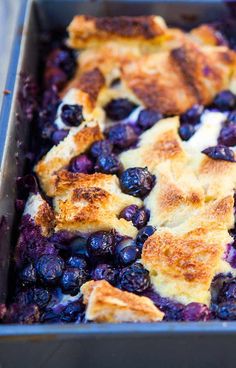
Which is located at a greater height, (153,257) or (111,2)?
(111,2)

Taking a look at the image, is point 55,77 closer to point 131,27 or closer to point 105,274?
point 131,27

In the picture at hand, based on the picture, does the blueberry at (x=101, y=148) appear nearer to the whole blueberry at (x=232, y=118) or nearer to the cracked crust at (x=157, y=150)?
the cracked crust at (x=157, y=150)

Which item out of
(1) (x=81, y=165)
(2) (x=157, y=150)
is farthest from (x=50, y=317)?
(2) (x=157, y=150)

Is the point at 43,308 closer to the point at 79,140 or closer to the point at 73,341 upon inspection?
the point at 73,341

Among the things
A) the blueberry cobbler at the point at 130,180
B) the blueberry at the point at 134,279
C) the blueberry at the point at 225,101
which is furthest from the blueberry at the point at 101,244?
the blueberry at the point at 225,101

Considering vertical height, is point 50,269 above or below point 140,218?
below

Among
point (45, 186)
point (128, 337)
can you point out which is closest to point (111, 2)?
point (45, 186)
